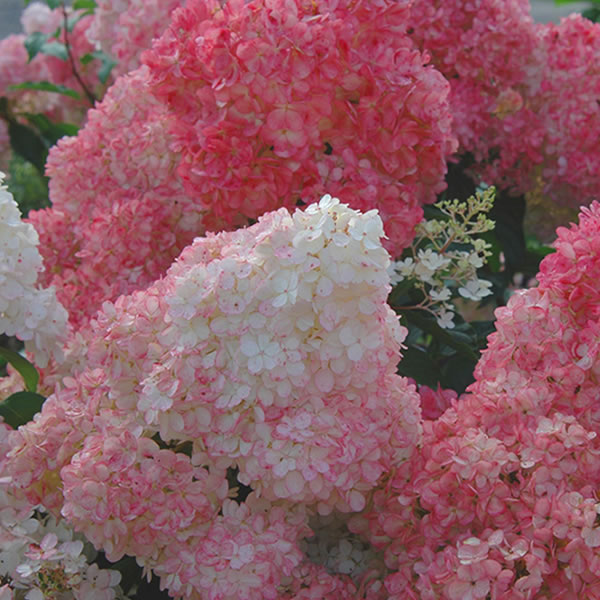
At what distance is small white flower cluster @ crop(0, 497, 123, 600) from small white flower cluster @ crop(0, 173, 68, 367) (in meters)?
0.19

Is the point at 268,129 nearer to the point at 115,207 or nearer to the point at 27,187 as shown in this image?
the point at 115,207

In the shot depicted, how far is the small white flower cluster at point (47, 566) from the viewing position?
85cm

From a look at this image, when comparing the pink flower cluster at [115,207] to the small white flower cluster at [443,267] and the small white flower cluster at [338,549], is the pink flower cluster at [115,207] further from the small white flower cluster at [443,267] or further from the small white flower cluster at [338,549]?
the small white flower cluster at [338,549]

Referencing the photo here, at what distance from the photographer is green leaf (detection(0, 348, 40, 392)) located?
1.05m

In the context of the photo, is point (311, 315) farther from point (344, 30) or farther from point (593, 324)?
point (344, 30)

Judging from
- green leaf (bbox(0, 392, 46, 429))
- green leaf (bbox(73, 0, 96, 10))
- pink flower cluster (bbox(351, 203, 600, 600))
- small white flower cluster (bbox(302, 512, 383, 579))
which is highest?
green leaf (bbox(73, 0, 96, 10))

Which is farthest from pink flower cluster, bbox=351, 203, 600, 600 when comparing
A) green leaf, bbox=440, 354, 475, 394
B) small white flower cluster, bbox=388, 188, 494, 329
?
green leaf, bbox=440, 354, 475, 394

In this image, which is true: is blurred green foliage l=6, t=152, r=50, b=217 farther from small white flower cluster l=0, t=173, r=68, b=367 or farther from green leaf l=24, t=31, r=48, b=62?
small white flower cluster l=0, t=173, r=68, b=367

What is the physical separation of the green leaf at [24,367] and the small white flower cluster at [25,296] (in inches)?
1.5

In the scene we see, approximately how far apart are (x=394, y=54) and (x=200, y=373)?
45 centimetres

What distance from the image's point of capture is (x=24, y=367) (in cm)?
107

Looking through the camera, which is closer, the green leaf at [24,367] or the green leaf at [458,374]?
the green leaf at [24,367]

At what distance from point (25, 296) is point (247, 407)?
0.34 meters

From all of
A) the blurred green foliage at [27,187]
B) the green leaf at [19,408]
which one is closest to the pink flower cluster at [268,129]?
the green leaf at [19,408]
